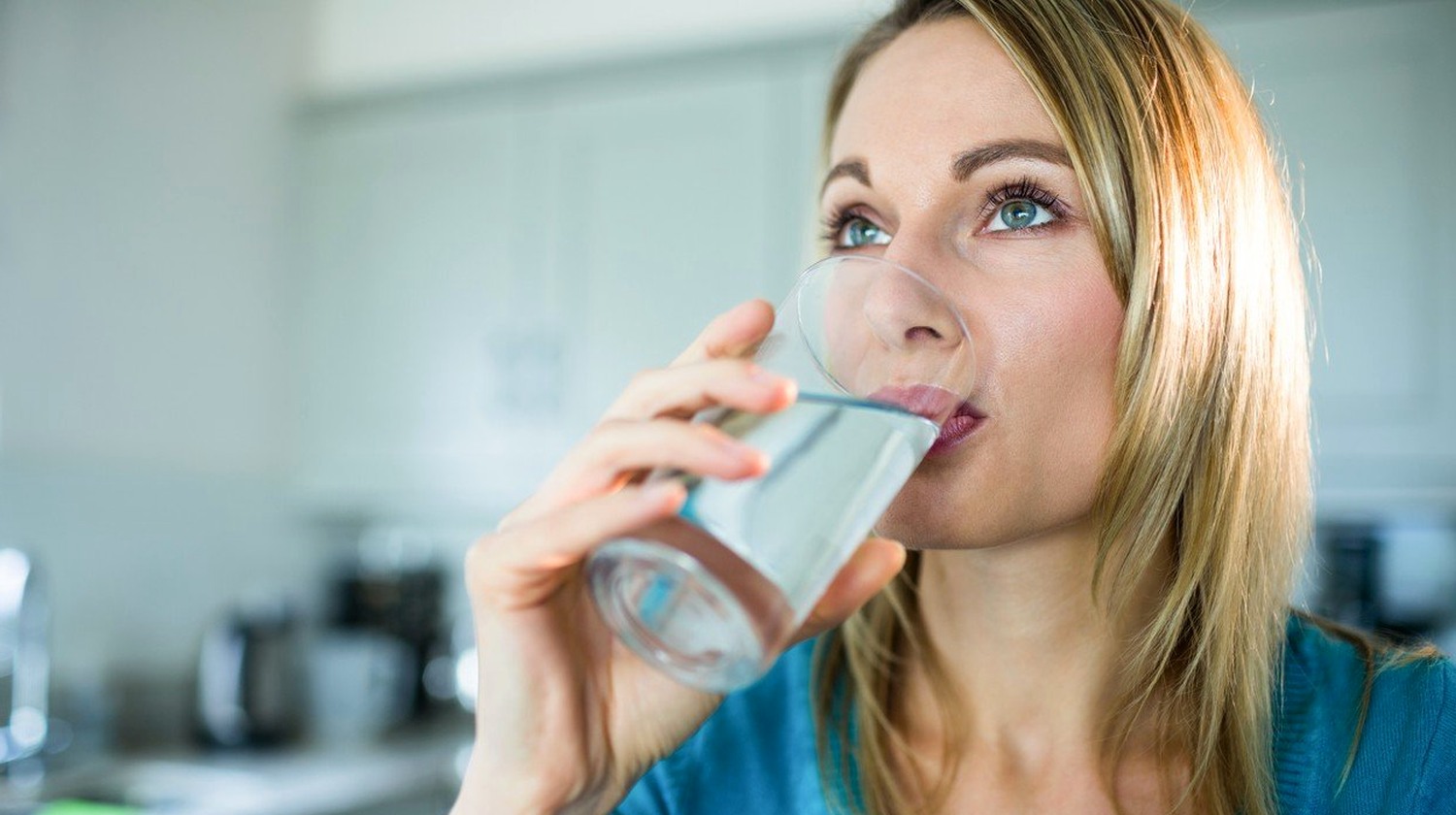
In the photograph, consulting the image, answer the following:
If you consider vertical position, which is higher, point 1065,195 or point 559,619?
point 1065,195

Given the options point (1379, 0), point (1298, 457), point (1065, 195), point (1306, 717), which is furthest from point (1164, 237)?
point (1379, 0)

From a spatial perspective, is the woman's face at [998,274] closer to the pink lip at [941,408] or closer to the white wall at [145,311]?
the pink lip at [941,408]

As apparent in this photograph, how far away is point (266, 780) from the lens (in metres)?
2.36

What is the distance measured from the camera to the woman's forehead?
3.21 ft

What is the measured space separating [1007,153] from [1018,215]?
0.05 m

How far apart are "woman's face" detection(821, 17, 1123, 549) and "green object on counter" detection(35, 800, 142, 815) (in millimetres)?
1781

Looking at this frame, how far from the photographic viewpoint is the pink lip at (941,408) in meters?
0.74

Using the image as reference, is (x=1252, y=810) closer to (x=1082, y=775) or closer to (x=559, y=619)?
(x=1082, y=775)

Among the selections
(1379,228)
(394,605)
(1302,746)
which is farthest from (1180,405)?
(394,605)

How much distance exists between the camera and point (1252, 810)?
0.98 meters

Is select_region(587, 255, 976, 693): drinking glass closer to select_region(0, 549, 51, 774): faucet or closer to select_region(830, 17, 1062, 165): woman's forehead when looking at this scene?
select_region(830, 17, 1062, 165): woman's forehead

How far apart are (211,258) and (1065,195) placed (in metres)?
2.58

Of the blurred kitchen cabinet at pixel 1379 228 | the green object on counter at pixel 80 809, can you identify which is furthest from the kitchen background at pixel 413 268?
the green object on counter at pixel 80 809

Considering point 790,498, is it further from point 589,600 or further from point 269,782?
point 269,782
